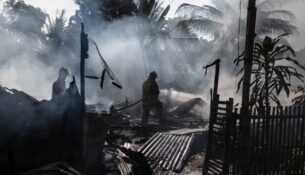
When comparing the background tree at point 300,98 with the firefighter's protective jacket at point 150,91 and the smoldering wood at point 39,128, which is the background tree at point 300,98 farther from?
the smoldering wood at point 39,128

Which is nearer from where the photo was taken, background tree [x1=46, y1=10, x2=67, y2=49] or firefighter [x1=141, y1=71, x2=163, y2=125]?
firefighter [x1=141, y1=71, x2=163, y2=125]

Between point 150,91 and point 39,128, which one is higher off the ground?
point 150,91

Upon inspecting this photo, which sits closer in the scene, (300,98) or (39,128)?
(39,128)

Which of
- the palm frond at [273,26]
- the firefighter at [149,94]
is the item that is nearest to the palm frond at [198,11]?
the palm frond at [273,26]

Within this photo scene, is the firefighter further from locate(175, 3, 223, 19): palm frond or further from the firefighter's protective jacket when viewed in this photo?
locate(175, 3, 223, 19): palm frond

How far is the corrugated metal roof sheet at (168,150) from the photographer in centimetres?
823

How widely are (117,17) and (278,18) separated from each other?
1180 cm

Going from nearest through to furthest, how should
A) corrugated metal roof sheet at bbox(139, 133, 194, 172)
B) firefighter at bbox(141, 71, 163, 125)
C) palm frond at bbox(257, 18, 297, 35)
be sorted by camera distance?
corrugated metal roof sheet at bbox(139, 133, 194, 172) < firefighter at bbox(141, 71, 163, 125) < palm frond at bbox(257, 18, 297, 35)

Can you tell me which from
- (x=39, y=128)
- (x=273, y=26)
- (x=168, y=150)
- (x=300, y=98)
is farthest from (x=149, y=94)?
(x=273, y=26)

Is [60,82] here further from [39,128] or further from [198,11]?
[198,11]

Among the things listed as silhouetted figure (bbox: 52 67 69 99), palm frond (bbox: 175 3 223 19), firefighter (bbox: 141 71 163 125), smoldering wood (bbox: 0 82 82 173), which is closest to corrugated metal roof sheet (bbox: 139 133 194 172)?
smoldering wood (bbox: 0 82 82 173)

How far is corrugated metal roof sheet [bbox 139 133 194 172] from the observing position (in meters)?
8.23

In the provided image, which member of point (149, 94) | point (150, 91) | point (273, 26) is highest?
point (273, 26)

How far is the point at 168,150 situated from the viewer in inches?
359
